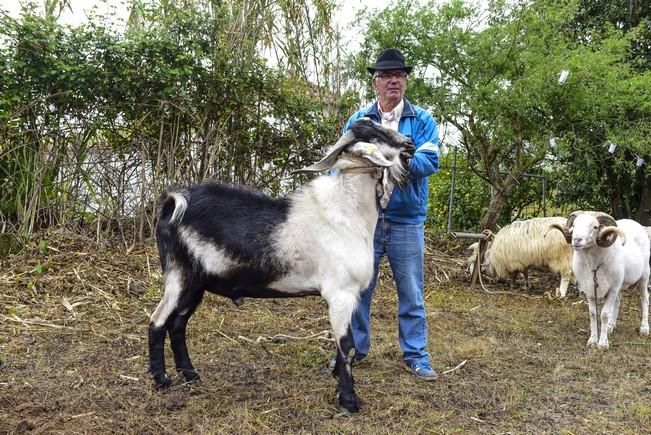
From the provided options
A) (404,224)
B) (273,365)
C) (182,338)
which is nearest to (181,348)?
(182,338)

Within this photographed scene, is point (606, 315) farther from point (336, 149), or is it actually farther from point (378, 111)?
point (336, 149)

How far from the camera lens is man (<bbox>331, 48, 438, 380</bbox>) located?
4273 millimetres

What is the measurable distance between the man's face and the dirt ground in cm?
210

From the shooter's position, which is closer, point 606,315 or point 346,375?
point 346,375

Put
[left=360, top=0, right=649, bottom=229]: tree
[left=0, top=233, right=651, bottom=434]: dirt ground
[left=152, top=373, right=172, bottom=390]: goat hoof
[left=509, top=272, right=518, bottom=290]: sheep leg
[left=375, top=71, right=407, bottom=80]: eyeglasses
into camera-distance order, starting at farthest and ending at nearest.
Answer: [left=509, top=272, right=518, bottom=290]: sheep leg
[left=360, top=0, right=649, bottom=229]: tree
[left=375, top=71, right=407, bottom=80]: eyeglasses
[left=152, top=373, right=172, bottom=390]: goat hoof
[left=0, top=233, right=651, bottom=434]: dirt ground

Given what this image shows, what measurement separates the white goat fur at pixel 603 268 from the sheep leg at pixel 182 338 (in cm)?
353

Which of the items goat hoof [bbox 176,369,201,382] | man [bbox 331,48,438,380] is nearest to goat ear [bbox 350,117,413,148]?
man [bbox 331,48,438,380]

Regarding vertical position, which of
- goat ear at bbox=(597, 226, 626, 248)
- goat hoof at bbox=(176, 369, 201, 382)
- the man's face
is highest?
the man's face

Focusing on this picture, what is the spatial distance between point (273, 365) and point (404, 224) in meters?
1.52

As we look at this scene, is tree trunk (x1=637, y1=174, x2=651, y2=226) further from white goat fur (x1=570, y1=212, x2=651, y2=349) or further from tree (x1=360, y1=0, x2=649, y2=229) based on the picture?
white goat fur (x1=570, y1=212, x2=651, y2=349)

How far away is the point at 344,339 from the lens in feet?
12.0

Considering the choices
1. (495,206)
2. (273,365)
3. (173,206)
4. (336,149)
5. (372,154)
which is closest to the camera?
(372,154)

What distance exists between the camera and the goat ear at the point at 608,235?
5359mm

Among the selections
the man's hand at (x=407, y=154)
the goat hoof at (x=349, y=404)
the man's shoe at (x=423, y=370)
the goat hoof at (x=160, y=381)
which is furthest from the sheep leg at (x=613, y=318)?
the goat hoof at (x=160, y=381)
